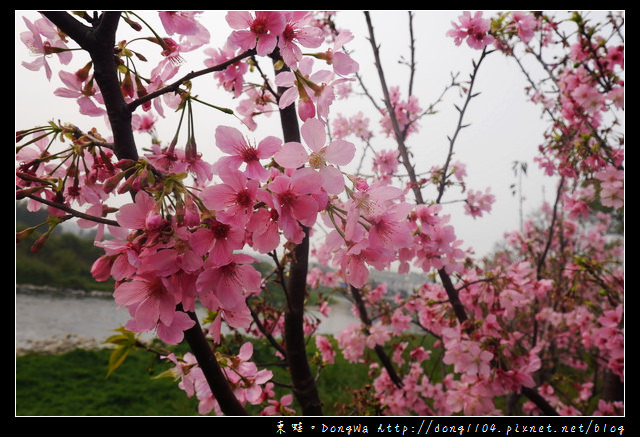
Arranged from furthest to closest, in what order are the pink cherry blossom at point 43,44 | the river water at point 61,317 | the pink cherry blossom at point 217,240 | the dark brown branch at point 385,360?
the river water at point 61,317, the dark brown branch at point 385,360, the pink cherry blossom at point 43,44, the pink cherry blossom at point 217,240

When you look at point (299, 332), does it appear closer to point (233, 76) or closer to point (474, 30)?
point (233, 76)

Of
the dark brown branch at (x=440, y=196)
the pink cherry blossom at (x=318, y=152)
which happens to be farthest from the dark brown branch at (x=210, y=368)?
the dark brown branch at (x=440, y=196)

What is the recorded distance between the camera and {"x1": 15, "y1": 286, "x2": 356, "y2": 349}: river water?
9.34 meters

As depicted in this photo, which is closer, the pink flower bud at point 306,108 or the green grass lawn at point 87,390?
the pink flower bud at point 306,108

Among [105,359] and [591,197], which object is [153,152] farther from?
[105,359]

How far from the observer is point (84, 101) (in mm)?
996

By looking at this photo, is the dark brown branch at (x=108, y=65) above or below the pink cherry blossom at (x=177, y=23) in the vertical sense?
below

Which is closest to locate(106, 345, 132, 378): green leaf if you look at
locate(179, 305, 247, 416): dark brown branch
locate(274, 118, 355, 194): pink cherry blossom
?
locate(179, 305, 247, 416): dark brown branch

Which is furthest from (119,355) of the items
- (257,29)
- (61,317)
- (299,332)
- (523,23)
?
(61,317)

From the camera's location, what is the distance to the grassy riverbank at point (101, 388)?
215 inches

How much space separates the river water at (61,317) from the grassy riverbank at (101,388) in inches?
45.4

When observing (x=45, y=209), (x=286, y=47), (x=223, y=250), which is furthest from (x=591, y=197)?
(x=45, y=209)

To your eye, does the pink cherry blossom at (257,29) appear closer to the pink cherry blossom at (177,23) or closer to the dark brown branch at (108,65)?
the pink cherry blossom at (177,23)

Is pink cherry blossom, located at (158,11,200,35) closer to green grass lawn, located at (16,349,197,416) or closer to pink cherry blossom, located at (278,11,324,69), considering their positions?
pink cherry blossom, located at (278,11,324,69)
